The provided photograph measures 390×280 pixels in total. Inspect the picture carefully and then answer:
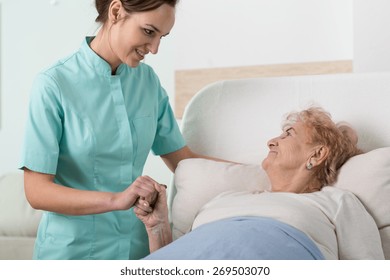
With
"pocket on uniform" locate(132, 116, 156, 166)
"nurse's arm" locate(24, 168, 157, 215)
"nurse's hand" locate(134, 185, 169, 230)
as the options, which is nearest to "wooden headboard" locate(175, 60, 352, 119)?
"pocket on uniform" locate(132, 116, 156, 166)

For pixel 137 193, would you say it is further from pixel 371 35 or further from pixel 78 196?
pixel 371 35

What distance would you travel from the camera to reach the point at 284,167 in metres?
1.76

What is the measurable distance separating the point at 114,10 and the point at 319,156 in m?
0.70

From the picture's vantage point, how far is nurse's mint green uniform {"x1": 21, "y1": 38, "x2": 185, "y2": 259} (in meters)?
1.64

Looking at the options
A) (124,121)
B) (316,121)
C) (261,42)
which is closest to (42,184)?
(124,121)

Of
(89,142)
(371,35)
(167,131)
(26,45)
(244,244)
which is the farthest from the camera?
(26,45)

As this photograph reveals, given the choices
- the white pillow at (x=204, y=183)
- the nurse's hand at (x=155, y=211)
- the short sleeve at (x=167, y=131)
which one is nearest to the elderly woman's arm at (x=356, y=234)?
the white pillow at (x=204, y=183)

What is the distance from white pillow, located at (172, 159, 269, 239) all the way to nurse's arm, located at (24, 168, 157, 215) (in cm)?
39

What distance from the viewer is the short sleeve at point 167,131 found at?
6.52 feet

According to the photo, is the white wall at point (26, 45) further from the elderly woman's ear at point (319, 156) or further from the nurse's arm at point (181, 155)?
the elderly woman's ear at point (319, 156)

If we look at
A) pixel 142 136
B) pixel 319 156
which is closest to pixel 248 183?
pixel 319 156

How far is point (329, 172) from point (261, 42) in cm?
135

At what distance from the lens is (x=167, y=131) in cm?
199

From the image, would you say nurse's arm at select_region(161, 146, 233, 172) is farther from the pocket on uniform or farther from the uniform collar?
the uniform collar
